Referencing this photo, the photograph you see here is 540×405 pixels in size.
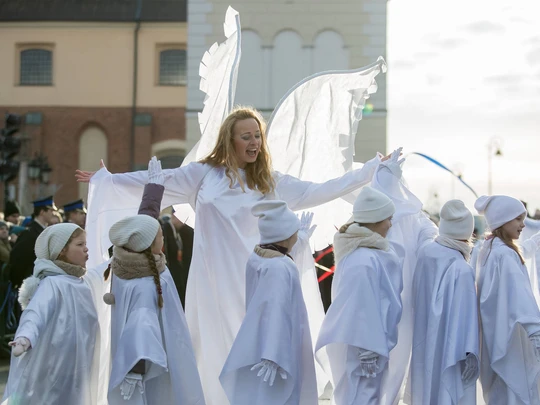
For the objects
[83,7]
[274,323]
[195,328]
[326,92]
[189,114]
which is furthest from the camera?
[83,7]

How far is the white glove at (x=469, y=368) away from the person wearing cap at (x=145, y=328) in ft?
5.54

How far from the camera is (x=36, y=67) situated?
127ft

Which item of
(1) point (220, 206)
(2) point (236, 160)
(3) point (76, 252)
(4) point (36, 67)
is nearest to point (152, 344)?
(3) point (76, 252)

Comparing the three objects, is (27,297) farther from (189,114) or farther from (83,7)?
(83,7)

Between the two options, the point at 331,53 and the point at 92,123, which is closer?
the point at 331,53

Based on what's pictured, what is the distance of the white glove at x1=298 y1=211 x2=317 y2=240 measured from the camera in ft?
25.4

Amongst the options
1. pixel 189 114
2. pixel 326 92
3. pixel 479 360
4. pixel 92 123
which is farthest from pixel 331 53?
pixel 479 360

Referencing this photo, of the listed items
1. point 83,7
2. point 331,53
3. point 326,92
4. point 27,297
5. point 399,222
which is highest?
point 83,7

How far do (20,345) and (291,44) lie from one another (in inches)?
849

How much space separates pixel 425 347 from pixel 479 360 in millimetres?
399

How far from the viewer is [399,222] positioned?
7387 mm

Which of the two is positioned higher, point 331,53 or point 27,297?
point 331,53

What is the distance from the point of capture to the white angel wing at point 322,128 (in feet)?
26.8

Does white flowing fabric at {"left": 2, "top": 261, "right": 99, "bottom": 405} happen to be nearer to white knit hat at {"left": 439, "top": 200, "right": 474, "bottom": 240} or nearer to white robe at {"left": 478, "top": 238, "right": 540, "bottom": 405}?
white knit hat at {"left": 439, "top": 200, "right": 474, "bottom": 240}
